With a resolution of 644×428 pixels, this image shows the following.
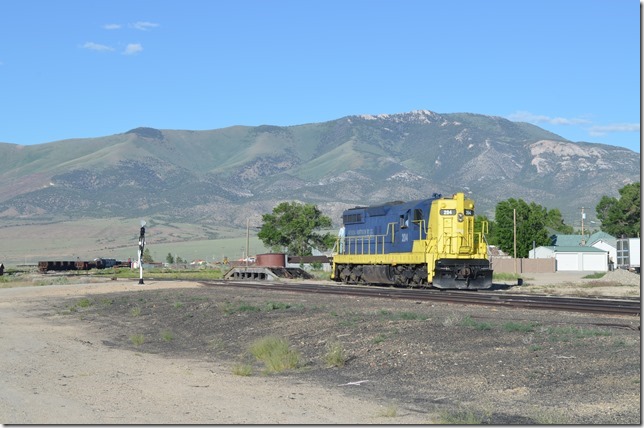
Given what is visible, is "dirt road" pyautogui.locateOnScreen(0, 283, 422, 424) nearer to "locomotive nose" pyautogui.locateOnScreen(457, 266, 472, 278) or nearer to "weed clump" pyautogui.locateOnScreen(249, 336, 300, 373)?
"weed clump" pyautogui.locateOnScreen(249, 336, 300, 373)

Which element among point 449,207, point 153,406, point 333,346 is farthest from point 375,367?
point 449,207

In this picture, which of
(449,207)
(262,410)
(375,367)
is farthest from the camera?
(449,207)

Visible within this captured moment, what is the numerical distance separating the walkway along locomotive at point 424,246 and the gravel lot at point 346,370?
31.6 feet

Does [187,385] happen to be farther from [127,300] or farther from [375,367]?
[127,300]

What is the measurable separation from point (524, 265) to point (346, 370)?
75050 mm

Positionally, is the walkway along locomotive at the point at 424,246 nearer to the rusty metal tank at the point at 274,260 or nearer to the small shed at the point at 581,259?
the rusty metal tank at the point at 274,260

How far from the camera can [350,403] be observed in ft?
44.2

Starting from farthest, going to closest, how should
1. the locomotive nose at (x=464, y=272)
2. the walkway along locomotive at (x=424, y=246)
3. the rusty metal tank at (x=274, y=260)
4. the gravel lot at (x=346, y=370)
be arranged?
the rusty metal tank at (x=274, y=260), the walkway along locomotive at (x=424, y=246), the locomotive nose at (x=464, y=272), the gravel lot at (x=346, y=370)

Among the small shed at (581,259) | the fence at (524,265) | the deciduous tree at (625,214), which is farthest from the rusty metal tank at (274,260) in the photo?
the deciduous tree at (625,214)

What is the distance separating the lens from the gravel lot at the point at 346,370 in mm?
12531

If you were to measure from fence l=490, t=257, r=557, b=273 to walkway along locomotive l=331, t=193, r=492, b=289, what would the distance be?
4431 cm

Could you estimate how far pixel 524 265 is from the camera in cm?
8944

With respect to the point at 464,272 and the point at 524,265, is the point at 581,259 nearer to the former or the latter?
the point at 524,265

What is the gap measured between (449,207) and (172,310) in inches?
509
